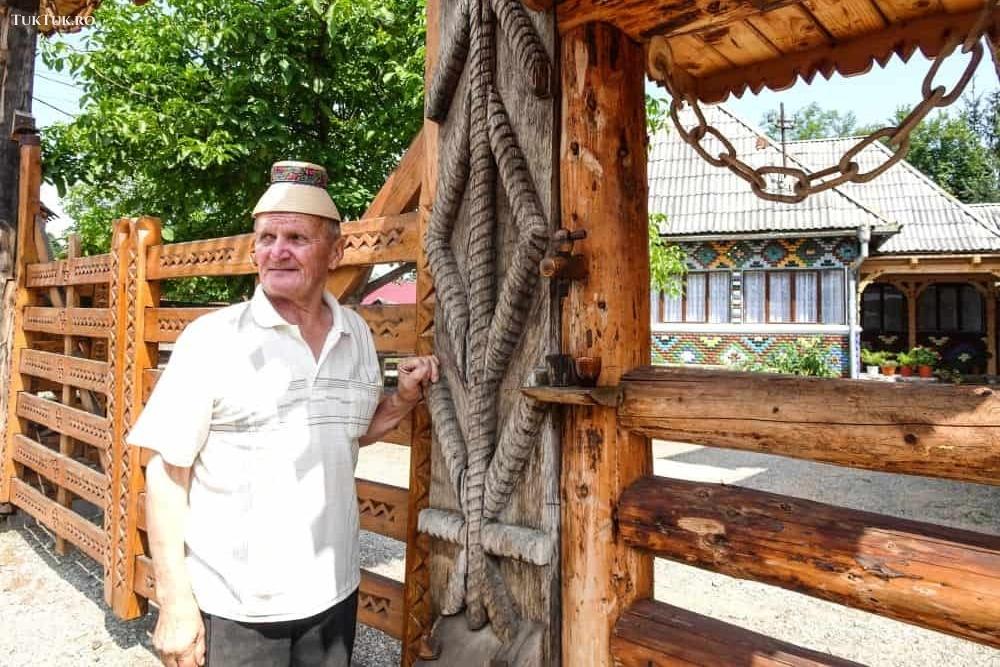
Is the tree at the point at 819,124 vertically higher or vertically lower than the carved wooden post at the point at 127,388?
higher

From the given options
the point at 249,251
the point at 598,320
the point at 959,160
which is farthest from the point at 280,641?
the point at 959,160

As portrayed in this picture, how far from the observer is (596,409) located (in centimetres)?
186

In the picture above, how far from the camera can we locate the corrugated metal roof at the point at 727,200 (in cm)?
1393

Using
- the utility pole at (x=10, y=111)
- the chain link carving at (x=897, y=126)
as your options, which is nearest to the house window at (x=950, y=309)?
the chain link carving at (x=897, y=126)

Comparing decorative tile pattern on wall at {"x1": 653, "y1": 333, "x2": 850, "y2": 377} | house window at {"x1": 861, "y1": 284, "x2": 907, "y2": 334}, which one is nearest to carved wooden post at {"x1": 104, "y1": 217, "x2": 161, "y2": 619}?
decorative tile pattern on wall at {"x1": 653, "y1": 333, "x2": 850, "y2": 377}

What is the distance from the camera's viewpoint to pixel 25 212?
5.27 metres

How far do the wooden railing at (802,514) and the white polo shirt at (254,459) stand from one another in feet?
2.11

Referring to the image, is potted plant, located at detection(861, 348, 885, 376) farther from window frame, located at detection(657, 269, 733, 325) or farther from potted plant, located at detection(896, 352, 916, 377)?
window frame, located at detection(657, 269, 733, 325)

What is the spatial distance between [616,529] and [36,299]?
5303 millimetres

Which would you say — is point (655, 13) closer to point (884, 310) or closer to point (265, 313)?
point (265, 313)

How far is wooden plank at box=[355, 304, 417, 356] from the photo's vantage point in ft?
8.18

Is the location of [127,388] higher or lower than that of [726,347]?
higher

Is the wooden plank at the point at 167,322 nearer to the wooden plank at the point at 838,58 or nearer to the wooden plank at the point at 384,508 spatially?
the wooden plank at the point at 384,508

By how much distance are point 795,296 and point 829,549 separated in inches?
555
